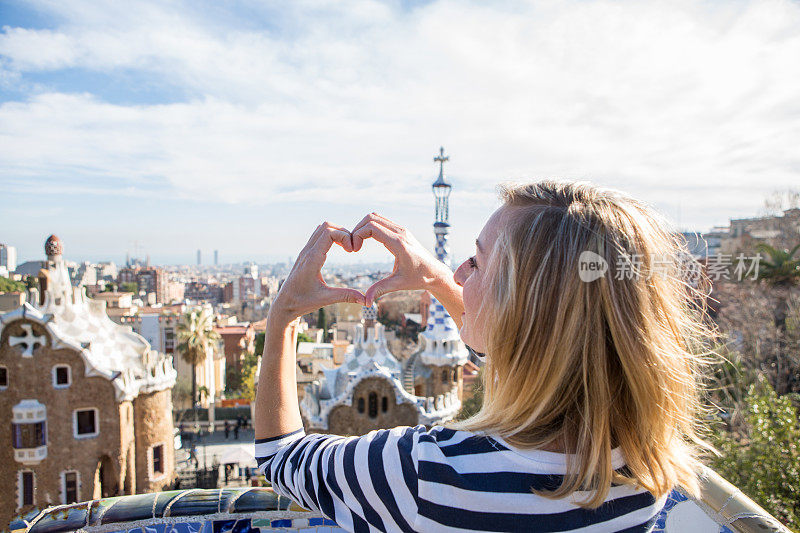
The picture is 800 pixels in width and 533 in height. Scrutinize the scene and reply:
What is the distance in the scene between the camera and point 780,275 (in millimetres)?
16391

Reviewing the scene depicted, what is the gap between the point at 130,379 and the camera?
12305 millimetres

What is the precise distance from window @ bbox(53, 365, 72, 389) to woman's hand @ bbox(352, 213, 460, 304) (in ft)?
41.1

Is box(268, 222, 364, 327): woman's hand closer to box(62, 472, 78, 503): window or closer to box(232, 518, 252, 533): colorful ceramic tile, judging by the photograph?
box(232, 518, 252, 533): colorful ceramic tile

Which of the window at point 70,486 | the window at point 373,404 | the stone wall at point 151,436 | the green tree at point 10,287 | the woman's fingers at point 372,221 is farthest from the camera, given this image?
the green tree at point 10,287

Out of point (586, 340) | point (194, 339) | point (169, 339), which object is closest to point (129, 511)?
point (586, 340)

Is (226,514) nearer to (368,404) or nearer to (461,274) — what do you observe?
(461,274)

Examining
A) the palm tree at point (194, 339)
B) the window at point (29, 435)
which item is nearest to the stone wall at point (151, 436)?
the window at point (29, 435)

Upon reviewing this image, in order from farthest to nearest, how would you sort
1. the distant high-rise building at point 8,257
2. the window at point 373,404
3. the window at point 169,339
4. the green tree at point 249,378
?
the distant high-rise building at point 8,257 < the window at point 169,339 < the green tree at point 249,378 < the window at point 373,404

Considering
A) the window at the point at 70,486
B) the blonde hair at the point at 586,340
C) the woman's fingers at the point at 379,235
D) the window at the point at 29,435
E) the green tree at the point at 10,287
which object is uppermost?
the woman's fingers at the point at 379,235

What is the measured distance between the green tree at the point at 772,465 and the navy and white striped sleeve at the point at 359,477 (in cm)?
625

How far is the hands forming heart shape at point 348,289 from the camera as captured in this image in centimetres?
150

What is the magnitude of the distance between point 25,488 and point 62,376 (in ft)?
8.30

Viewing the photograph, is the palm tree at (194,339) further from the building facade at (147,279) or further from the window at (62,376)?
the building facade at (147,279)

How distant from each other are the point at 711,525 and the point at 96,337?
13283 millimetres
